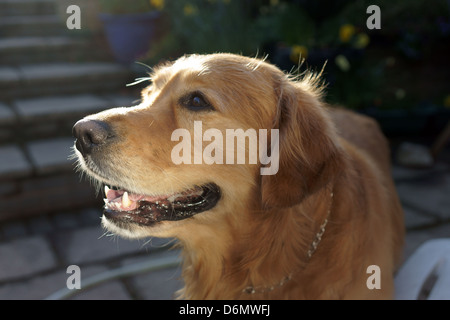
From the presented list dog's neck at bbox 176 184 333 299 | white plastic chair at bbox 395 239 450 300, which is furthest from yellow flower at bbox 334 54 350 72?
dog's neck at bbox 176 184 333 299

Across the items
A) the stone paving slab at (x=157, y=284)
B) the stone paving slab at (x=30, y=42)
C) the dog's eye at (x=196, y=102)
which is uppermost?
the stone paving slab at (x=30, y=42)

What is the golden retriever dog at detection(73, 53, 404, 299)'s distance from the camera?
179 cm

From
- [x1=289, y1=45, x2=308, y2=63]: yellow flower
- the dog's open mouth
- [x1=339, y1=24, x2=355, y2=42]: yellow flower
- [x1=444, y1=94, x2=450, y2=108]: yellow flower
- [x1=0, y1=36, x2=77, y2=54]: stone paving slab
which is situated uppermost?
[x1=339, y1=24, x2=355, y2=42]: yellow flower

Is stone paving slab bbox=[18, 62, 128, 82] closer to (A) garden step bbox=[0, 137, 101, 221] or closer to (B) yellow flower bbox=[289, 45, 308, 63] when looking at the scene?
(A) garden step bbox=[0, 137, 101, 221]

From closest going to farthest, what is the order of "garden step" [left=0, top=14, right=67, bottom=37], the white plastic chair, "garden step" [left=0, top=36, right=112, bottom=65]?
the white plastic chair → "garden step" [left=0, top=36, right=112, bottom=65] → "garden step" [left=0, top=14, right=67, bottom=37]

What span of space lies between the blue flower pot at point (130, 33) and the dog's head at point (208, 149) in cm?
335

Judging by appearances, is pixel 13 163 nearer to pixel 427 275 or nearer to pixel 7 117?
pixel 7 117

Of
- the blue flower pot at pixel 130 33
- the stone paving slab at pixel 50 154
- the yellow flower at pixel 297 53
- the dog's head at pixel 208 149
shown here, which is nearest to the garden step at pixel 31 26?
the blue flower pot at pixel 130 33

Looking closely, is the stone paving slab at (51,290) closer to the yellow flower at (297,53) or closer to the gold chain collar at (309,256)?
the gold chain collar at (309,256)

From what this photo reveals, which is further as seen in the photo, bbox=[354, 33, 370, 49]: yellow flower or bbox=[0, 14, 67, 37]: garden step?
bbox=[0, 14, 67, 37]: garden step

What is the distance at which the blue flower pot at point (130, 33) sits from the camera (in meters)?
5.01
